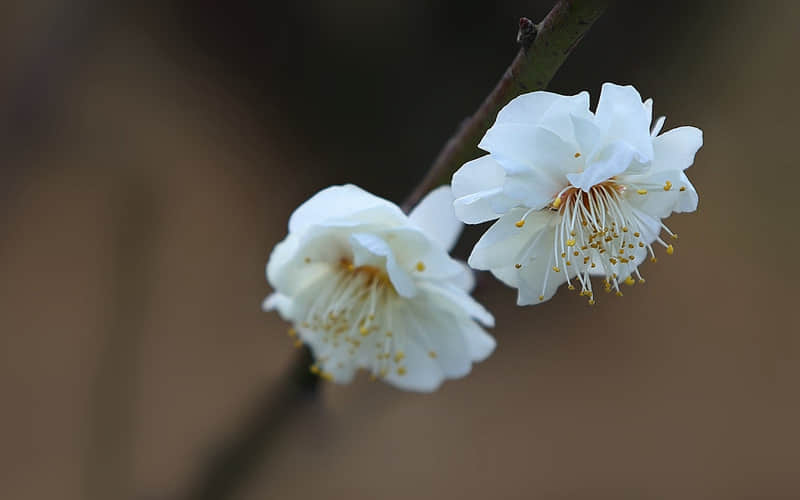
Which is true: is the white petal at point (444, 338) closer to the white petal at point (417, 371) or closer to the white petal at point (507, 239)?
the white petal at point (417, 371)

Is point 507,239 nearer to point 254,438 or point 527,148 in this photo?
point 527,148

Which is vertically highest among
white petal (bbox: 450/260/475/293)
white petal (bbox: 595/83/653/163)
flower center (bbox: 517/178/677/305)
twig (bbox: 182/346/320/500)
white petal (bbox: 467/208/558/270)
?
white petal (bbox: 595/83/653/163)

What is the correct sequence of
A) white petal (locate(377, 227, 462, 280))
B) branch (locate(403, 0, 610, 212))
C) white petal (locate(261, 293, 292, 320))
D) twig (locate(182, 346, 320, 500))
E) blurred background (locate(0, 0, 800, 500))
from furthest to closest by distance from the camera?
blurred background (locate(0, 0, 800, 500)), twig (locate(182, 346, 320, 500)), white petal (locate(261, 293, 292, 320)), white petal (locate(377, 227, 462, 280)), branch (locate(403, 0, 610, 212))

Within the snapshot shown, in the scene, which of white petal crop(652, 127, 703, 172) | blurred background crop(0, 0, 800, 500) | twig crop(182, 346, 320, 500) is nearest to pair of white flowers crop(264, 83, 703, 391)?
white petal crop(652, 127, 703, 172)

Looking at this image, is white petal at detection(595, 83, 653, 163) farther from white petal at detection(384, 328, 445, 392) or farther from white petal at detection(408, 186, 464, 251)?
white petal at detection(384, 328, 445, 392)

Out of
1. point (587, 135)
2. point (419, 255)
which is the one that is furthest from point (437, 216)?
point (587, 135)

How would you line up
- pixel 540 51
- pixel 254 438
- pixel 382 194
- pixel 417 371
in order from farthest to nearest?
1. pixel 382 194
2. pixel 254 438
3. pixel 417 371
4. pixel 540 51
